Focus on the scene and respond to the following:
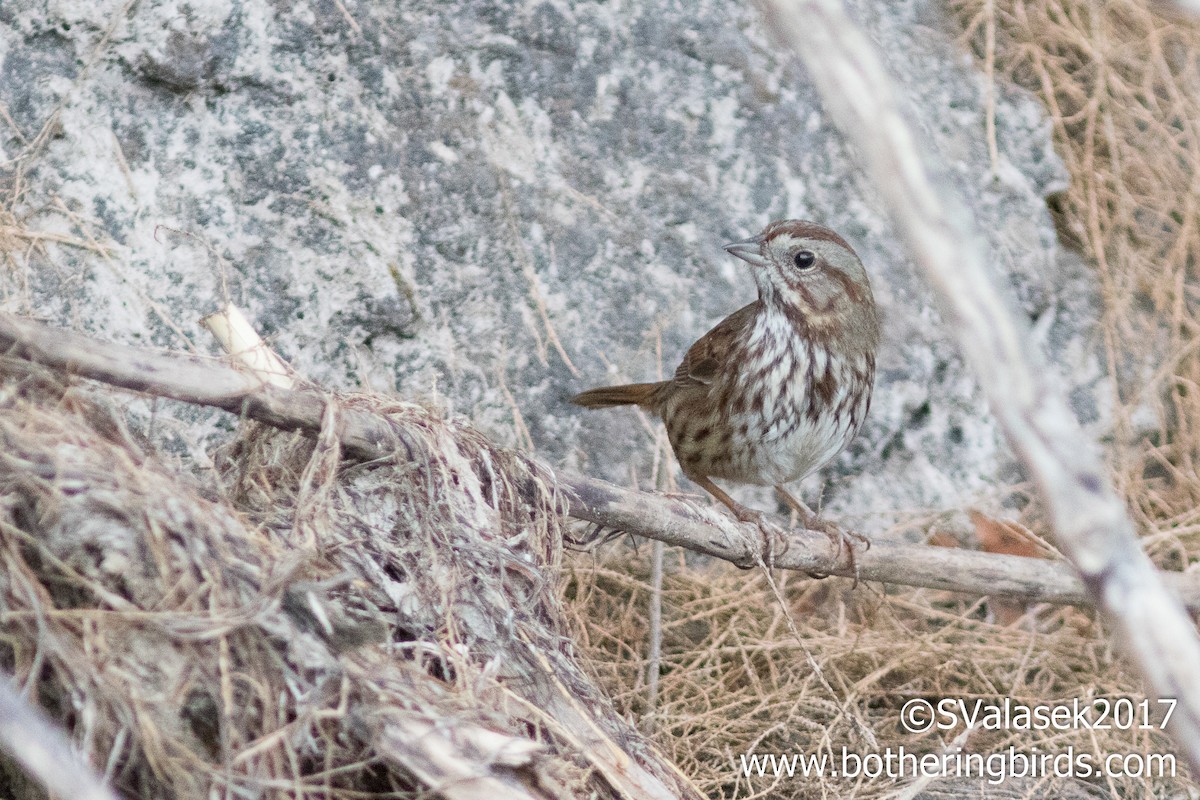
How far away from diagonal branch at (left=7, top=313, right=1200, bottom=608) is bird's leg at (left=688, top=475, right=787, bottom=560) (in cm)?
5

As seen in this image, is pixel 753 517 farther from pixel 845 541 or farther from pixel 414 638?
pixel 414 638

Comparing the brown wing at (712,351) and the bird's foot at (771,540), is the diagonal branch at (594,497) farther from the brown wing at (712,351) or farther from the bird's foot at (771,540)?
the brown wing at (712,351)

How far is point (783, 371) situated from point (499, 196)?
1.12 metres

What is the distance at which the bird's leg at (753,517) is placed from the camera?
3342mm

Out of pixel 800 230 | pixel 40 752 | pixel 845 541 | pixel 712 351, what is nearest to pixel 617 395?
pixel 712 351

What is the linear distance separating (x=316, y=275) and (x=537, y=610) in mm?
1586

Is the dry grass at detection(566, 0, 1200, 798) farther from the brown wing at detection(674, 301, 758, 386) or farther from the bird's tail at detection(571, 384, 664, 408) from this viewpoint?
the brown wing at detection(674, 301, 758, 386)

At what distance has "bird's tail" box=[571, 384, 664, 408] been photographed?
3.88 metres

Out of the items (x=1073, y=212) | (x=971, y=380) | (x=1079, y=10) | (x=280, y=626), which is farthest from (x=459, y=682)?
(x=1079, y=10)

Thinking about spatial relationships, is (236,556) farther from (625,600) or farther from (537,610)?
(625,600)

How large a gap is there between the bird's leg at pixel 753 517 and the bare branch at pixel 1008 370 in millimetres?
2298

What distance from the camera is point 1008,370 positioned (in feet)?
3.35

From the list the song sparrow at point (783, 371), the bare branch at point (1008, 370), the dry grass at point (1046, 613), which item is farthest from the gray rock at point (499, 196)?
the bare branch at point (1008, 370)

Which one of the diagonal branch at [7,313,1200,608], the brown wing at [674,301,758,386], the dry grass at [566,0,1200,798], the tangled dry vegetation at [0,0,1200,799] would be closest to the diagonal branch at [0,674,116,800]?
the tangled dry vegetation at [0,0,1200,799]
